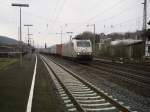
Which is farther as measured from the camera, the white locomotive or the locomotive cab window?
the locomotive cab window

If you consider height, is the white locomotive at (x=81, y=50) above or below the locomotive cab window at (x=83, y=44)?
below

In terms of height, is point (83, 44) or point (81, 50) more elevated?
point (83, 44)

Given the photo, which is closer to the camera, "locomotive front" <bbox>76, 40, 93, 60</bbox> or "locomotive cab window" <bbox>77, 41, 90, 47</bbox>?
"locomotive front" <bbox>76, 40, 93, 60</bbox>

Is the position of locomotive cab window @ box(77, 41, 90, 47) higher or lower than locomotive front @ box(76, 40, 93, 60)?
higher

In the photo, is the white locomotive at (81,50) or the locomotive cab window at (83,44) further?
the locomotive cab window at (83,44)

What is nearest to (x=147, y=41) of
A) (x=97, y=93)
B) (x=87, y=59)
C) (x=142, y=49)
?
(x=142, y=49)

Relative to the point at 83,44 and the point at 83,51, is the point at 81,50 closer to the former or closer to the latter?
the point at 83,51

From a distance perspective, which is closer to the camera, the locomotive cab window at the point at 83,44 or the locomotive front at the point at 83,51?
the locomotive front at the point at 83,51

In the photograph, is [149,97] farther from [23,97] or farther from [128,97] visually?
[23,97]

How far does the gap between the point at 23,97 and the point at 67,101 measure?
2.00 metres

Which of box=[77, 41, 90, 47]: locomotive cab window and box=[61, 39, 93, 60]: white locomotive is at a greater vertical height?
box=[77, 41, 90, 47]: locomotive cab window

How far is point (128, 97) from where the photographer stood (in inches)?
432

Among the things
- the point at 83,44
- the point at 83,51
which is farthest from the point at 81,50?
the point at 83,44

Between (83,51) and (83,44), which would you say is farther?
(83,44)
